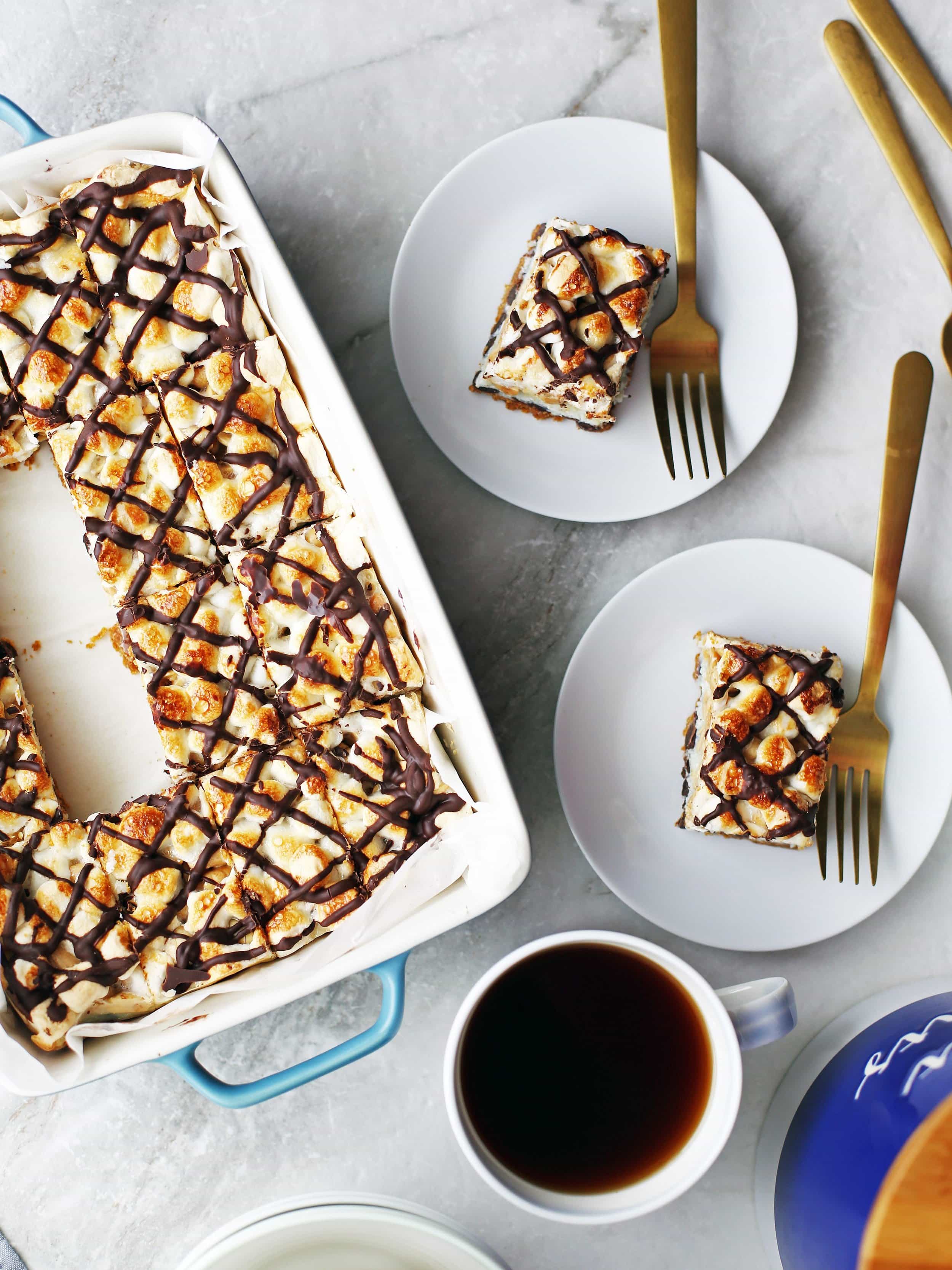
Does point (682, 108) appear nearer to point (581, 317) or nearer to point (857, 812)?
point (581, 317)

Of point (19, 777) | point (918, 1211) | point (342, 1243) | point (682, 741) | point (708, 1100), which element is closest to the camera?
point (918, 1211)

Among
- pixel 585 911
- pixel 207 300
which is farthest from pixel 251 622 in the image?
pixel 585 911

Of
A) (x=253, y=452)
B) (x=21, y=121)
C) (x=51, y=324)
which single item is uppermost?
(x=21, y=121)

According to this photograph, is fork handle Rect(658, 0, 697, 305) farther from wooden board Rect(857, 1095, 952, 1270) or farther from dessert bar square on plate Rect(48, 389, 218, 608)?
wooden board Rect(857, 1095, 952, 1270)

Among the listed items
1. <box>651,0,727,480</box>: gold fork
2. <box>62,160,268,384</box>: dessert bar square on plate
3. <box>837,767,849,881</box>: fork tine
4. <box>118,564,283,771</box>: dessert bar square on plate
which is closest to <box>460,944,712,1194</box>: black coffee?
<box>837,767,849,881</box>: fork tine

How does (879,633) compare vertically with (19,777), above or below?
below

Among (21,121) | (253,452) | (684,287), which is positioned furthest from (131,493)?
(684,287)

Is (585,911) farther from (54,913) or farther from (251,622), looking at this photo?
(54,913)
